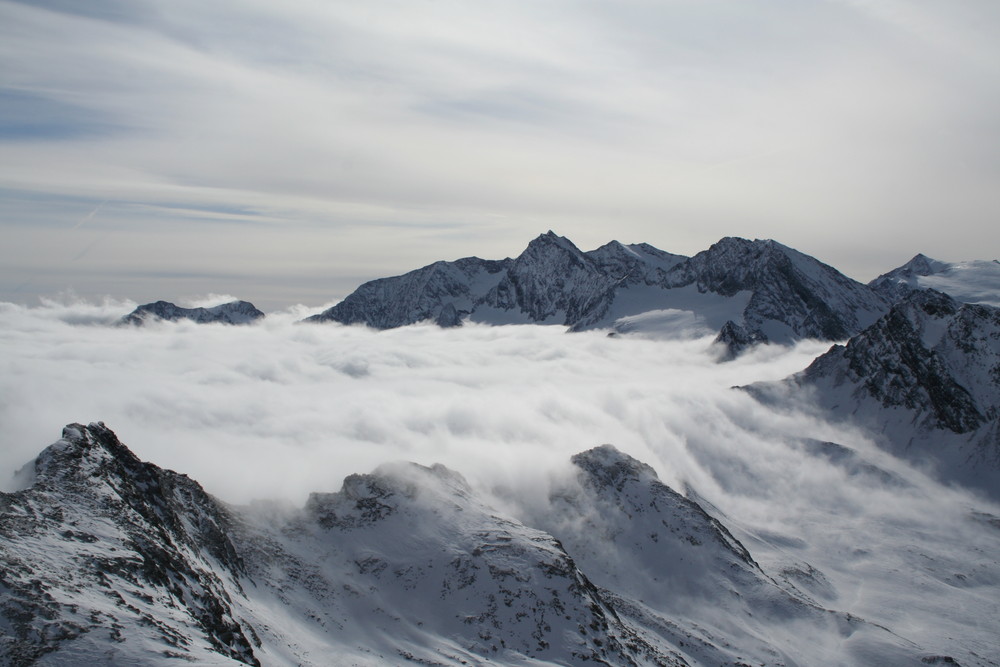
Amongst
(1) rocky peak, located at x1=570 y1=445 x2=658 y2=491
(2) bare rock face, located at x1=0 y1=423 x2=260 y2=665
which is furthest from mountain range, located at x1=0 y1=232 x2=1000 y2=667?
(1) rocky peak, located at x1=570 y1=445 x2=658 y2=491

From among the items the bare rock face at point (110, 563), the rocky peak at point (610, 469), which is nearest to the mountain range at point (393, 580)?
the bare rock face at point (110, 563)

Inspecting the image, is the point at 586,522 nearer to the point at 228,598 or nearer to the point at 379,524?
the point at 379,524

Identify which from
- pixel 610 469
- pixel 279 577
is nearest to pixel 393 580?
pixel 279 577

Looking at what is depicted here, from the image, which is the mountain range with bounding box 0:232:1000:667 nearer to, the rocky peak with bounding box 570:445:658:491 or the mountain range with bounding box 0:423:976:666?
the mountain range with bounding box 0:423:976:666

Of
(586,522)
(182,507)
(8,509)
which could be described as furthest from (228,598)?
(586,522)

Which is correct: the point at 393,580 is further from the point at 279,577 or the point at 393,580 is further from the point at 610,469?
the point at 610,469

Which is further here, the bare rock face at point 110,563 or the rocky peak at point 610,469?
the rocky peak at point 610,469

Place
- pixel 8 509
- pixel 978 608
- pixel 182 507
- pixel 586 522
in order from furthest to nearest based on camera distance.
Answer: pixel 978 608 → pixel 586 522 → pixel 182 507 → pixel 8 509

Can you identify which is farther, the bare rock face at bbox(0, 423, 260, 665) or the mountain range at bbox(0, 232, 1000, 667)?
the mountain range at bbox(0, 232, 1000, 667)

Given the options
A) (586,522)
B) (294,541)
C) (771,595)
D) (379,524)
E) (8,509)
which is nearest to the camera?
(8,509)

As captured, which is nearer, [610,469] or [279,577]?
[279,577]

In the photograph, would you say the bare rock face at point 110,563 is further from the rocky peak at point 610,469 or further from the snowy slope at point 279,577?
the rocky peak at point 610,469
